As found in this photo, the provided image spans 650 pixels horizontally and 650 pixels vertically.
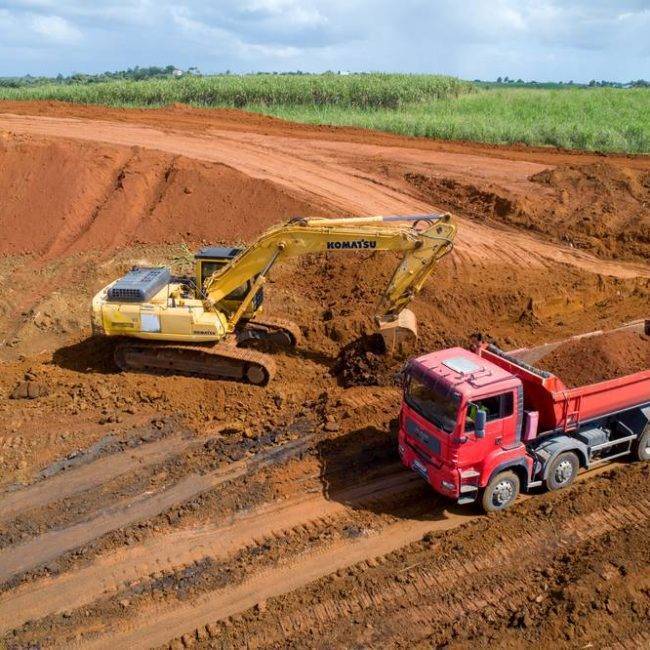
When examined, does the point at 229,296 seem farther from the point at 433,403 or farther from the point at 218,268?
the point at 433,403

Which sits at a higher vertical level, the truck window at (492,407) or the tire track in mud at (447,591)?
the truck window at (492,407)

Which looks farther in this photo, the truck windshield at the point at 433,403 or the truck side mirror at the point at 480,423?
the truck windshield at the point at 433,403

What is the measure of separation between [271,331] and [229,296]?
126cm

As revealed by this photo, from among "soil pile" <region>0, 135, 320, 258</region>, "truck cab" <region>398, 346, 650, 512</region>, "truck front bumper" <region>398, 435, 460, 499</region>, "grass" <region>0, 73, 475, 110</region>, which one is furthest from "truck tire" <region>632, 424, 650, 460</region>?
"grass" <region>0, 73, 475, 110</region>

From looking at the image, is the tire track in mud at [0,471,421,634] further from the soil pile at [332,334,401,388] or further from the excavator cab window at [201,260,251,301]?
the excavator cab window at [201,260,251,301]

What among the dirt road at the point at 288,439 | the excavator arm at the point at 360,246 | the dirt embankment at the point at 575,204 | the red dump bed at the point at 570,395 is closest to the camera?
the dirt road at the point at 288,439

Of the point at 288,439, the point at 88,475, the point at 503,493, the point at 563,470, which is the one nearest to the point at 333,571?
the point at 503,493

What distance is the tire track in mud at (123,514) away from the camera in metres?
8.61

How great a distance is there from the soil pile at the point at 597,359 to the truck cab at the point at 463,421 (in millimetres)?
2076

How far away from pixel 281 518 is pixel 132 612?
2.34 meters

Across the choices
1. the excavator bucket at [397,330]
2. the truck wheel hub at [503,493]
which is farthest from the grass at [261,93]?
the truck wheel hub at [503,493]

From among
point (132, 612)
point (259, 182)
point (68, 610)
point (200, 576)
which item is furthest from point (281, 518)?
point (259, 182)

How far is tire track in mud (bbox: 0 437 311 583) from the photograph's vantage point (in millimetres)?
8609

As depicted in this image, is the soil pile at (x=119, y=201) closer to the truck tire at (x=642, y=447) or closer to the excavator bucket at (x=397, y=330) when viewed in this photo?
the excavator bucket at (x=397, y=330)
